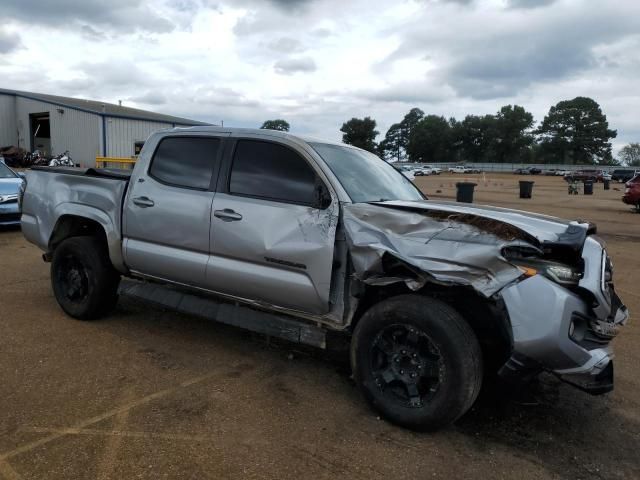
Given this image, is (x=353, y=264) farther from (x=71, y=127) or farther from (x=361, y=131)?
(x=361, y=131)

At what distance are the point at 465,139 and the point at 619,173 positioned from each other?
239 feet

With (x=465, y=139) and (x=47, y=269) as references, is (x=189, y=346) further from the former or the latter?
(x=465, y=139)

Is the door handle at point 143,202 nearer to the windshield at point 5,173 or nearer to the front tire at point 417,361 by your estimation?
the front tire at point 417,361

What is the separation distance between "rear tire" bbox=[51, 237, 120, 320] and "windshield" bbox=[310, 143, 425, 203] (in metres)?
2.42

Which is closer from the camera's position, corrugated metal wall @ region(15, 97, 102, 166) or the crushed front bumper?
the crushed front bumper

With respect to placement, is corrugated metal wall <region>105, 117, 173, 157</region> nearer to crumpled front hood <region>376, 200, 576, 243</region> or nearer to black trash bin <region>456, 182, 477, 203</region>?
black trash bin <region>456, 182, 477, 203</region>

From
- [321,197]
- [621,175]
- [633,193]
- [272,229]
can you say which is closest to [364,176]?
[321,197]

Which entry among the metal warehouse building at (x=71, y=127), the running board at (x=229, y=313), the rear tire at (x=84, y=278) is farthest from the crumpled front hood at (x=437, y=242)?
the metal warehouse building at (x=71, y=127)

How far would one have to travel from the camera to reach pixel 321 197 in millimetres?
3643

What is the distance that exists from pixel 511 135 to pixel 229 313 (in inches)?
4985

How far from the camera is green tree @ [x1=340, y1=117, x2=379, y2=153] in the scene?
11619 centimetres

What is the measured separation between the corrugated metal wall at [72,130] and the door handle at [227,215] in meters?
29.0

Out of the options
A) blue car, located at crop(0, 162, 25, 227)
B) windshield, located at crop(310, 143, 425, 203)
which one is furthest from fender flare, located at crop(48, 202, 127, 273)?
blue car, located at crop(0, 162, 25, 227)

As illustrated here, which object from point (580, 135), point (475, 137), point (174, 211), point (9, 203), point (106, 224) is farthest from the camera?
point (475, 137)
